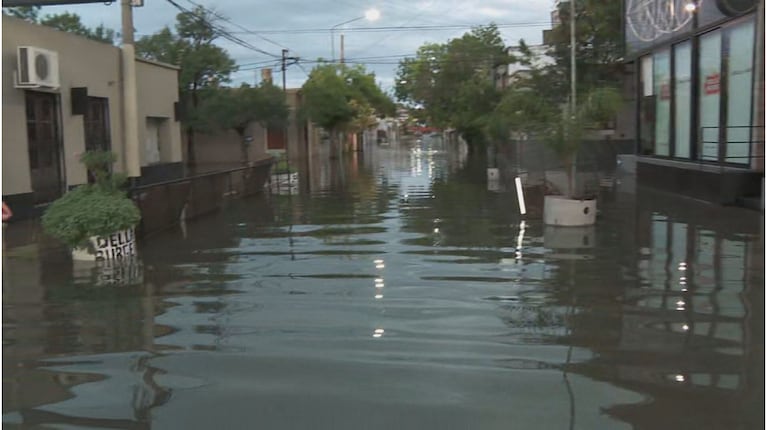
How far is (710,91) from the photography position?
54.1 ft

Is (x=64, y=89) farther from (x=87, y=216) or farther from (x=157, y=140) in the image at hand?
(x=87, y=216)

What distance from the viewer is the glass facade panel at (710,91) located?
1605 centimetres

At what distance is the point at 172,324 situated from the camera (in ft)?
21.5

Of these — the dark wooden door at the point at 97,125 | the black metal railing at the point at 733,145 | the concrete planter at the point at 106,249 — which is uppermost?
the dark wooden door at the point at 97,125

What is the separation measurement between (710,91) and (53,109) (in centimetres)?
1442

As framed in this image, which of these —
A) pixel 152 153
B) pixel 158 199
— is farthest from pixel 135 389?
pixel 152 153

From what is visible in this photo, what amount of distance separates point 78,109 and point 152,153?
717 cm

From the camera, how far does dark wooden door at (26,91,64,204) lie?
1628 cm

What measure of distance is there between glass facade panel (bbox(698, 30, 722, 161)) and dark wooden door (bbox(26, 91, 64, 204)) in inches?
555

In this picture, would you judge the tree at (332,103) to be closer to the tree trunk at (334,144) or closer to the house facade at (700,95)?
the tree trunk at (334,144)

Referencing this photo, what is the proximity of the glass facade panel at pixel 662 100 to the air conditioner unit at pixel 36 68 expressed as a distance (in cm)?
1409

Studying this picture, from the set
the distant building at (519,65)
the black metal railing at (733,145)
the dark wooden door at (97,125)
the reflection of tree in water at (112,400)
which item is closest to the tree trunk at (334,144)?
the distant building at (519,65)

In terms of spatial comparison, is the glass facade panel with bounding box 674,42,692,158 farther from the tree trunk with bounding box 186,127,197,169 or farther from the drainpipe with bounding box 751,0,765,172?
the tree trunk with bounding box 186,127,197,169

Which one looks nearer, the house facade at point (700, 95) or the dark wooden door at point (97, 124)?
the house facade at point (700, 95)
